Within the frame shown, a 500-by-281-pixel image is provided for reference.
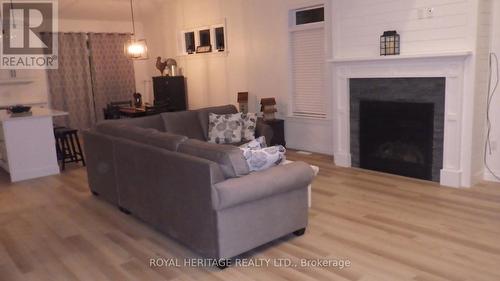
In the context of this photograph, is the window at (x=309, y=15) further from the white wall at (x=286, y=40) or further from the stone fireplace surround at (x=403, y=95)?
the stone fireplace surround at (x=403, y=95)

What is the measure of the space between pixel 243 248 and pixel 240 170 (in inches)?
23.4

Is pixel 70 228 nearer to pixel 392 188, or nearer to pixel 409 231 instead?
pixel 409 231

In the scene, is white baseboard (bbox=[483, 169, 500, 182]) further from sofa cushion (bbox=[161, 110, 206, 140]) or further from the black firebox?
sofa cushion (bbox=[161, 110, 206, 140])

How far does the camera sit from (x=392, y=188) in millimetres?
4629

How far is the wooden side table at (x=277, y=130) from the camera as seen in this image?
6578mm

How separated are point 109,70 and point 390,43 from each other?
6.67 meters

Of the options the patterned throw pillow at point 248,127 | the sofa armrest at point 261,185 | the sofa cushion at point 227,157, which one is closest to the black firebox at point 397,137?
the patterned throw pillow at point 248,127

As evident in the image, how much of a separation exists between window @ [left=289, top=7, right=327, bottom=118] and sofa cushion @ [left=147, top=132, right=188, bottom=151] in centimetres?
324

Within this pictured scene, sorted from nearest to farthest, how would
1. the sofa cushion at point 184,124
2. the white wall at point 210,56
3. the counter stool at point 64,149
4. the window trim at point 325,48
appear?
1. the sofa cushion at point 184,124
2. the window trim at point 325,48
3. the counter stool at point 64,149
4. the white wall at point 210,56

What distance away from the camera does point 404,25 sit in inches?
186

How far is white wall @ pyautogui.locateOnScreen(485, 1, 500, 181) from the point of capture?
14.6 feet

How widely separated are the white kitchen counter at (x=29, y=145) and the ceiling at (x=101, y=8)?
297 centimetres

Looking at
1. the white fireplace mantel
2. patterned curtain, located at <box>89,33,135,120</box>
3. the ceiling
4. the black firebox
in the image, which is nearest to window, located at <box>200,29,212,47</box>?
the ceiling

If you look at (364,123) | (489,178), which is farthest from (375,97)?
(489,178)
